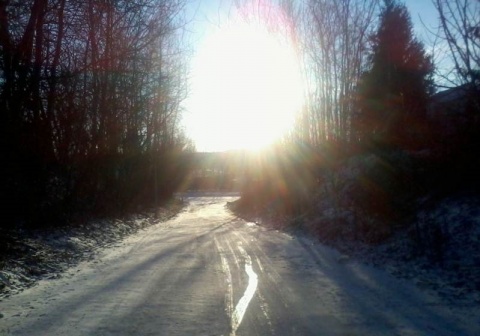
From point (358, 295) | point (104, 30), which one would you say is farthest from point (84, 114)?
point (358, 295)

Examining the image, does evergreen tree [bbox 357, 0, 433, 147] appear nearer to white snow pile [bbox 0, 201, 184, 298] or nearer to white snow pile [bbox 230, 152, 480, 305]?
white snow pile [bbox 230, 152, 480, 305]

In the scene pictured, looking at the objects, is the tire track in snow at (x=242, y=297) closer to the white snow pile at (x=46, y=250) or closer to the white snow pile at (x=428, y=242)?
the white snow pile at (x=428, y=242)

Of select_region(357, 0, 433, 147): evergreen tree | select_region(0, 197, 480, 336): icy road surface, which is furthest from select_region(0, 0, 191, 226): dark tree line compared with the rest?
select_region(357, 0, 433, 147): evergreen tree

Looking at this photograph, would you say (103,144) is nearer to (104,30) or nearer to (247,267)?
(104,30)

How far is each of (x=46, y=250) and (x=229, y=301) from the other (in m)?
7.49

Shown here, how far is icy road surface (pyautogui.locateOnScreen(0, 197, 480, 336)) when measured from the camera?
730 cm

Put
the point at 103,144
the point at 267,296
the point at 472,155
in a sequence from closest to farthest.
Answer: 1. the point at 267,296
2. the point at 472,155
3. the point at 103,144

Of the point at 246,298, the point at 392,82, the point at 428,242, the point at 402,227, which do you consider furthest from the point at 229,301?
the point at 392,82

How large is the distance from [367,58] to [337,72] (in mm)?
1866

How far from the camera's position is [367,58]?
31.3 m

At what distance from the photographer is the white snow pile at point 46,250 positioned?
11031mm

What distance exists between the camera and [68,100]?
2188cm

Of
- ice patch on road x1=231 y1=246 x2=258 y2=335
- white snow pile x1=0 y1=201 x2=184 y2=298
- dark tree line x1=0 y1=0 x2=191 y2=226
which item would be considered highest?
dark tree line x1=0 y1=0 x2=191 y2=226

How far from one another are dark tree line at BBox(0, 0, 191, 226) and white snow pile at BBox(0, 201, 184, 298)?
1.06m
